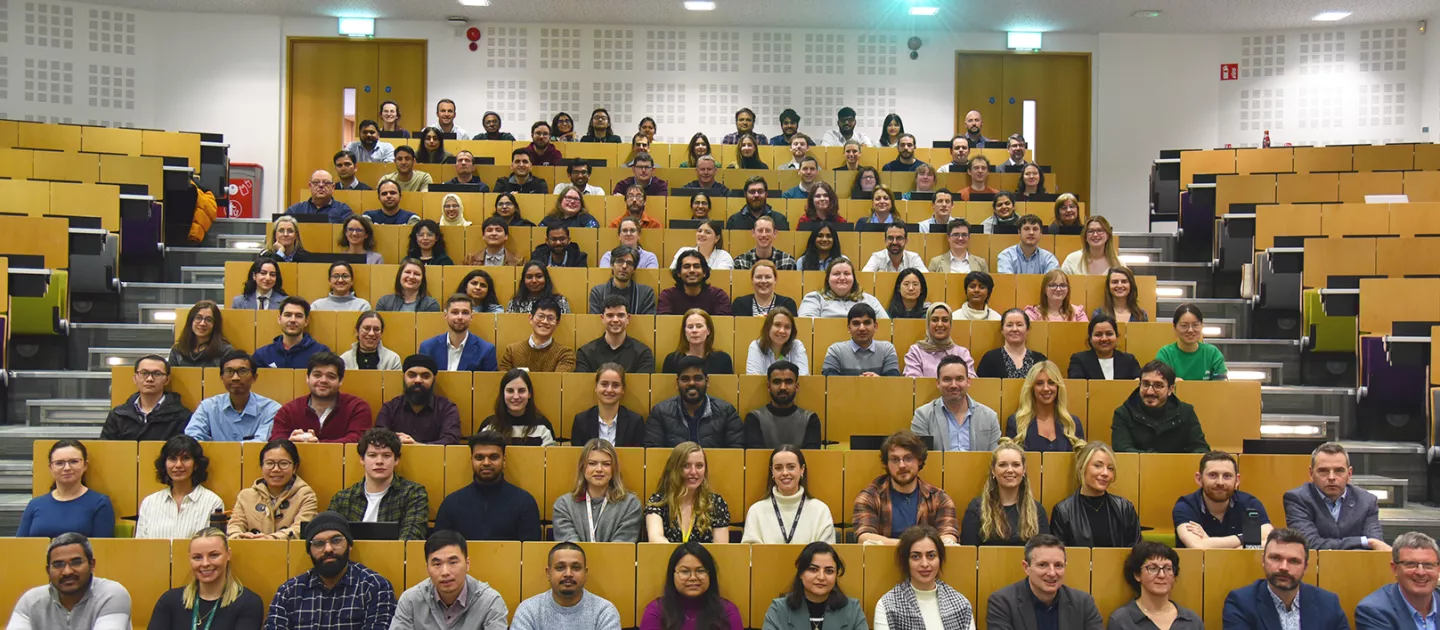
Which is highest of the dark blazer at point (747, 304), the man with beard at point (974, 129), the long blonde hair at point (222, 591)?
the man with beard at point (974, 129)

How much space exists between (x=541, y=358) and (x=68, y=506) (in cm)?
193

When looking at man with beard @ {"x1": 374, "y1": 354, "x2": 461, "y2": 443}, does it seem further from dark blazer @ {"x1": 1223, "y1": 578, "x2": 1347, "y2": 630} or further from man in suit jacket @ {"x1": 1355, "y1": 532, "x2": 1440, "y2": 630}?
man in suit jacket @ {"x1": 1355, "y1": 532, "x2": 1440, "y2": 630}

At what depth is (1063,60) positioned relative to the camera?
36.0 ft

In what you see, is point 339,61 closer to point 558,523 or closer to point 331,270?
point 331,270

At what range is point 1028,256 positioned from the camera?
6695 millimetres

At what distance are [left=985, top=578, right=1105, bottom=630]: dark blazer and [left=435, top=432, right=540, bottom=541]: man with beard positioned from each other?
1612mm

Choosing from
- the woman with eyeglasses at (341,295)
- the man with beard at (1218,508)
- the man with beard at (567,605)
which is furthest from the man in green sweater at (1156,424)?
the woman with eyeglasses at (341,295)

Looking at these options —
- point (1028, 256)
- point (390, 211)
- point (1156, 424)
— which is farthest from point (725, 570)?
point (390, 211)

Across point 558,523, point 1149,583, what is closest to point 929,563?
point 1149,583

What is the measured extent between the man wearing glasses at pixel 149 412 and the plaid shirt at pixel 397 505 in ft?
3.00

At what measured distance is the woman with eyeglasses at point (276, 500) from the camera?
4301mm

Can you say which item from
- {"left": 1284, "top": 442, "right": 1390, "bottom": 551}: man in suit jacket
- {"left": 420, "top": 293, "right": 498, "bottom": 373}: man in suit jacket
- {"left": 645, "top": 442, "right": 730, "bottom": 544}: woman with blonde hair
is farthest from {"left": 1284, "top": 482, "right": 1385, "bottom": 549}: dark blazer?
{"left": 420, "top": 293, "right": 498, "bottom": 373}: man in suit jacket

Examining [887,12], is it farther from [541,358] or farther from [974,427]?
[974,427]

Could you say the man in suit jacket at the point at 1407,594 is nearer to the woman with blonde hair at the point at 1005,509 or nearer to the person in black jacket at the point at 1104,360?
the woman with blonde hair at the point at 1005,509
